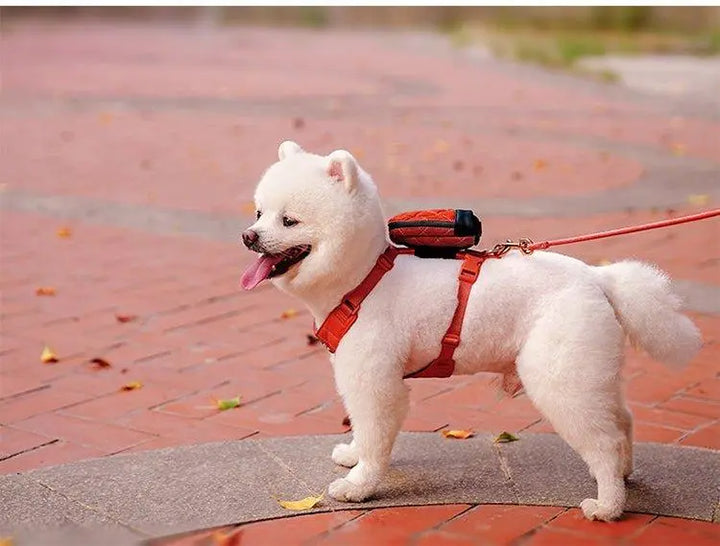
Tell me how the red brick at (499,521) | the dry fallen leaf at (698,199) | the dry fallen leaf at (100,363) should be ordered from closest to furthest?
the red brick at (499,521) < the dry fallen leaf at (100,363) < the dry fallen leaf at (698,199)

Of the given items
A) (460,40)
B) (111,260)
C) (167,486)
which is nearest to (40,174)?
(111,260)

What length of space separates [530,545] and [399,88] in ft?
50.2

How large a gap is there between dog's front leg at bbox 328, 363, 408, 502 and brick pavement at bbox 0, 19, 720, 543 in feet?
1.23

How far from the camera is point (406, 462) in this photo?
3.81 m

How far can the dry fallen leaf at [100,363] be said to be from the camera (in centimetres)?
495

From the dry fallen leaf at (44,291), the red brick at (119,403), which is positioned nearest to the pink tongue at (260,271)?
the red brick at (119,403)

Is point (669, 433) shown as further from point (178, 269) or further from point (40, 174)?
point (40, 174)

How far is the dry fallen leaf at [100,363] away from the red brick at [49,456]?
924 millimetres

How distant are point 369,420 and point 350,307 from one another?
1.18ft

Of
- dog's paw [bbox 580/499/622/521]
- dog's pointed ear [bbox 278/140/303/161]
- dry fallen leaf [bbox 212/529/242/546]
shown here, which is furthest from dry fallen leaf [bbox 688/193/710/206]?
dry fallen leaf [bbox 212/529/242/546]

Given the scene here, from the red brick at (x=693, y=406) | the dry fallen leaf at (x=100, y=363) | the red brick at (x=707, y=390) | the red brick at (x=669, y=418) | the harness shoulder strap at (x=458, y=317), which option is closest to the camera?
the harness shoulder strap at (x=458, y=317)

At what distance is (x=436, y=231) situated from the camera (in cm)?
343

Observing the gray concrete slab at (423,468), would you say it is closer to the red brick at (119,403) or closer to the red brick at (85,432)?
the red brick at (85,432)

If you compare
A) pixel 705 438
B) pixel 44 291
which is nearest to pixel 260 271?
pixel 705 438
